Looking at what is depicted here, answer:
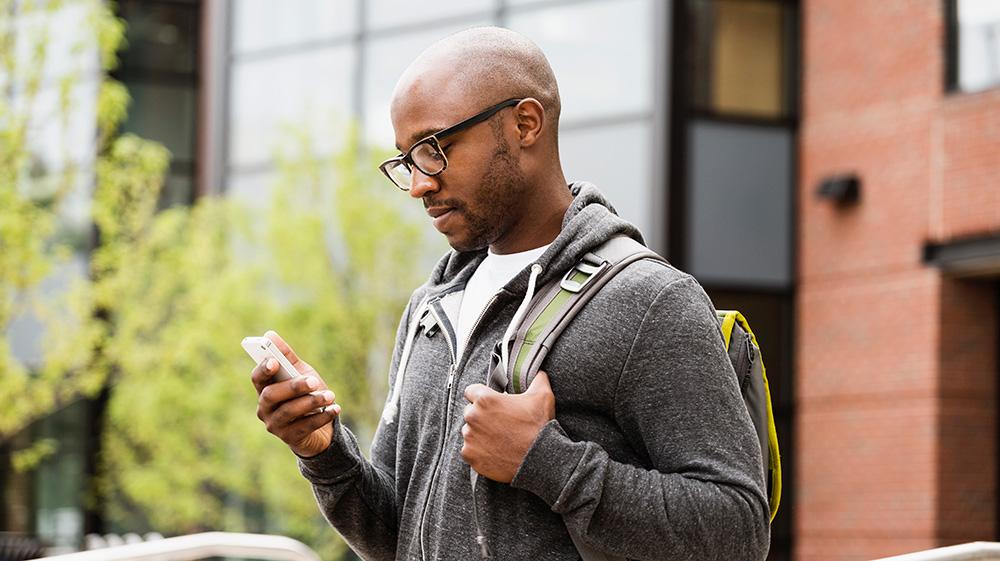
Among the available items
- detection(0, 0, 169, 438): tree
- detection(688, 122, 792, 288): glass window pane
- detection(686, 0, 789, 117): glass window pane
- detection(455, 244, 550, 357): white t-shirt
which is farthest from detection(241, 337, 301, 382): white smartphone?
detection(686, 0, 789, 117): glass window pane

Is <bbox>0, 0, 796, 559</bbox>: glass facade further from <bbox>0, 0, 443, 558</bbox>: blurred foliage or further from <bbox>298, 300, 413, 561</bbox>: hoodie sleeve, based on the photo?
<bbox>298, 300, 413, 561</bbox>: hoodie sleeve

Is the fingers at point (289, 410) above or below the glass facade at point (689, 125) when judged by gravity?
below

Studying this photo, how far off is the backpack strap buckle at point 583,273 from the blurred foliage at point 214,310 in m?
11.8

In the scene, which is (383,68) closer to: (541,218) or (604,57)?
(604,57)

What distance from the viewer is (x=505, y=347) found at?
228cm

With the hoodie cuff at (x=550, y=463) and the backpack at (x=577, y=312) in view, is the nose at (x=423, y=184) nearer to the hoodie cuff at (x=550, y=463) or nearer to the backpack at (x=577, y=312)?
the backpack at (x=577, y=312)


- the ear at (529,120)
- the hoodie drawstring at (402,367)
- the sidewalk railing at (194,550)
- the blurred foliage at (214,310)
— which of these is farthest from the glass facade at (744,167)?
the ear at (529,120)

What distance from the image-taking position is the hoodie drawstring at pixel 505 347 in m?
2.26

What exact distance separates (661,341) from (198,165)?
58.8 feet

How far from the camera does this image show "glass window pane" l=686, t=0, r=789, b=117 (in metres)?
15.4

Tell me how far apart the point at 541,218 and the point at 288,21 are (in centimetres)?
1609

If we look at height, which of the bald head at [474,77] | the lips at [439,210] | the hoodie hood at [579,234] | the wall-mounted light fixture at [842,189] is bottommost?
the hoodie hood at [579,234]

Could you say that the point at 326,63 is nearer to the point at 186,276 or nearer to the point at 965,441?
the point at 186,276

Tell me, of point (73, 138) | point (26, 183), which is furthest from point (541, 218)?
point (73, 138)
